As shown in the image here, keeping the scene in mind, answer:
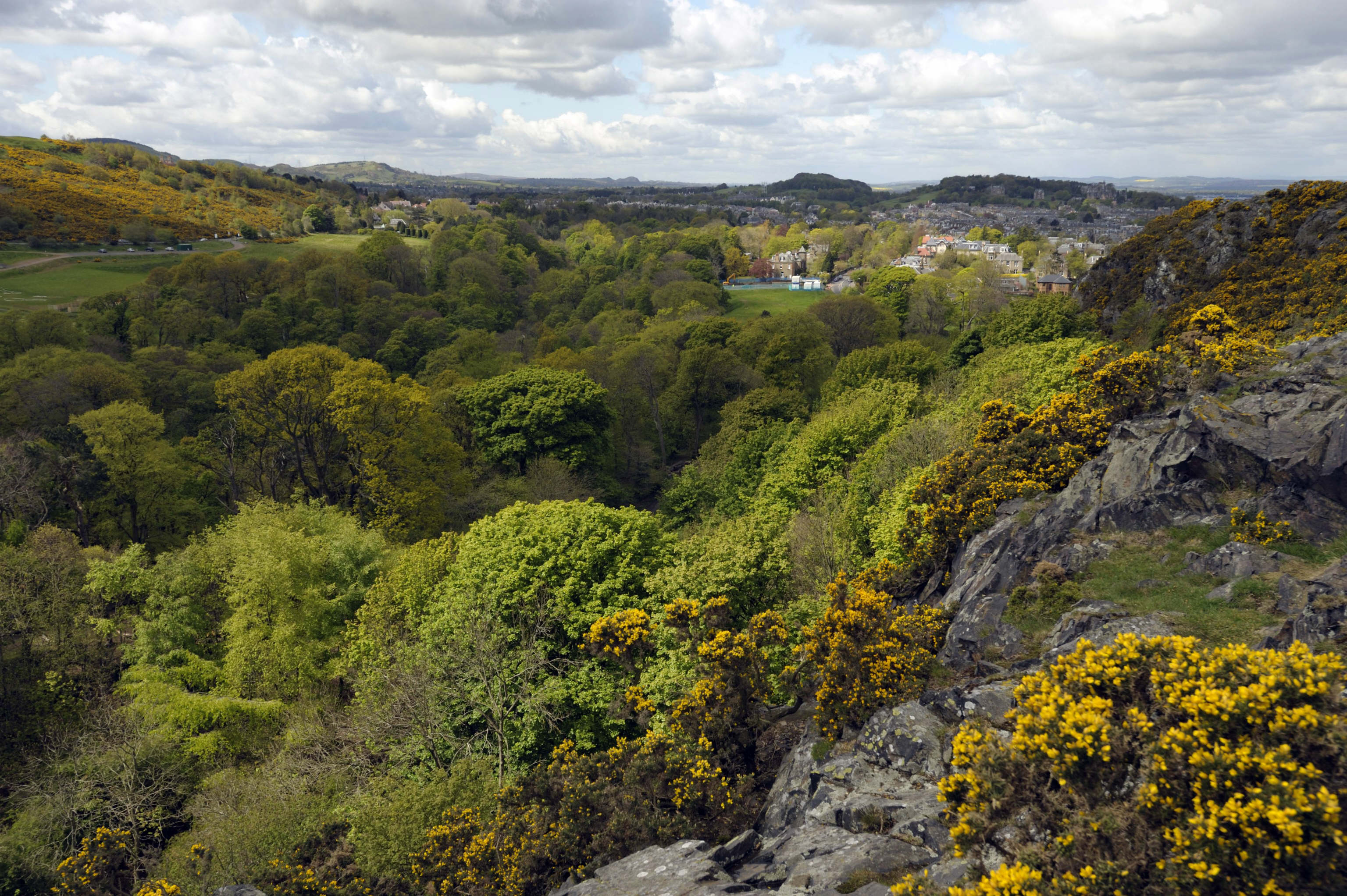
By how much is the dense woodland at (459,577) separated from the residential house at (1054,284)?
4839 centimetres

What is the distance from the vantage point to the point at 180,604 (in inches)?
941

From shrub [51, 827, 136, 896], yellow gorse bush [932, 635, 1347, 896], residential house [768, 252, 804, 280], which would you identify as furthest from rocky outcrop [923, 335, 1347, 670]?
residential house [768, 252, 804, 280]

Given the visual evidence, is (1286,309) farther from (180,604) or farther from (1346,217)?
(180,604)

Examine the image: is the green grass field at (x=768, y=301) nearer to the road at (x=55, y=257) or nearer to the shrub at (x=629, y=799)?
the road at (x=55, y=257)

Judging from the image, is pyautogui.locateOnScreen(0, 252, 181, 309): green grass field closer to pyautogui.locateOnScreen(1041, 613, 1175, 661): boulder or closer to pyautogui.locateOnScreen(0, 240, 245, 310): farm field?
pyautogui.locateOnScreen(0, 240, 245, 310): farm field

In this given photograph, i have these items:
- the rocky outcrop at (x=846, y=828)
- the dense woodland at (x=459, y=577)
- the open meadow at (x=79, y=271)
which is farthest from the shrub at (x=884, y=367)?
the open meadow at (x=79, y=271)

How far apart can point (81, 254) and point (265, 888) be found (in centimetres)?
8180

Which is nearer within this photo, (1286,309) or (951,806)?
(951,806)

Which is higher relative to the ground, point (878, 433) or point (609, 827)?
point (878, 433)

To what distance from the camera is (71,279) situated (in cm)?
6341

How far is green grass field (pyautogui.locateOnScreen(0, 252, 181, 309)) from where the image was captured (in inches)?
2234

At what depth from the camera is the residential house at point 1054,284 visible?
291ft

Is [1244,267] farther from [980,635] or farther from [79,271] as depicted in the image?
[79,271]

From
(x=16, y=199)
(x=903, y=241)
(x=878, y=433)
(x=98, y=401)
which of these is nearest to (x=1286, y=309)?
(x=878, y=433)
